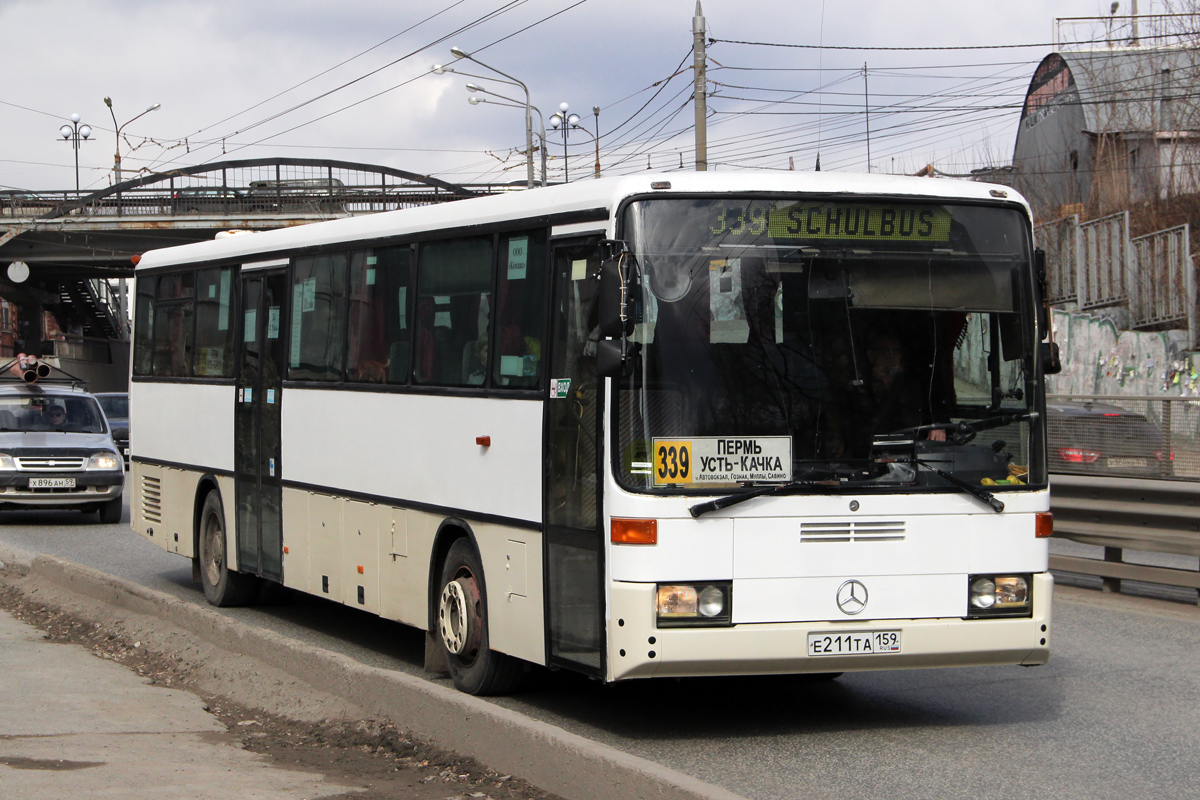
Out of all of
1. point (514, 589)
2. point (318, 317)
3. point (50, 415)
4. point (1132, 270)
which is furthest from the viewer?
point (1132, 270)

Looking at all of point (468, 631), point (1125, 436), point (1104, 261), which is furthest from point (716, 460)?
point (1104, 261)

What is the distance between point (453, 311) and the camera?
29.3ft

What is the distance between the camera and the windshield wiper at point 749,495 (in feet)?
22.7

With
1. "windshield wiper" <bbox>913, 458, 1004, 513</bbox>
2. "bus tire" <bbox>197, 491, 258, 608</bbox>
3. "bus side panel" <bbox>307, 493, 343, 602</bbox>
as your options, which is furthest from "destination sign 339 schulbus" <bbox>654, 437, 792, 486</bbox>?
"bus tire" <bbox>197, 491, 258, 608</bbox>

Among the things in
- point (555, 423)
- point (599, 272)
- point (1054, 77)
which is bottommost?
point (555, 423)

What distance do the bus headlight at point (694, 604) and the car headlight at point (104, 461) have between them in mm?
15507

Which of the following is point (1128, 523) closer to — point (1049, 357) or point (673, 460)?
point (1049, 357)

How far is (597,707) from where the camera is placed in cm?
821

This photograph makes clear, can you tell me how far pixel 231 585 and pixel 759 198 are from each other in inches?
281

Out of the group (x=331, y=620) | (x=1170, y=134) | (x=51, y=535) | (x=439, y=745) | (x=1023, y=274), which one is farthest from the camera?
(x=1170, y=134)

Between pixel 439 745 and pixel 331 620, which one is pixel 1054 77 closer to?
pixel 331 620

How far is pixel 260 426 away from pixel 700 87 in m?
14.2

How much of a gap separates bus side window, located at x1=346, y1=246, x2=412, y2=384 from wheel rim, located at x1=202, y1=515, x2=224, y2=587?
3.18 meters

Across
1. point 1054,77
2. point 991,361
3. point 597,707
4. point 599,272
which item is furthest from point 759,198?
point 1054,77
